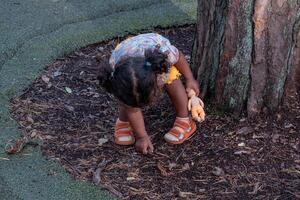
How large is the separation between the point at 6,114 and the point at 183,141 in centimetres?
122

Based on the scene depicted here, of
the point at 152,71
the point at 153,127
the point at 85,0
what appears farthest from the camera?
the point at 85,0

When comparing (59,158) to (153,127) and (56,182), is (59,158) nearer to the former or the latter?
(56,182)

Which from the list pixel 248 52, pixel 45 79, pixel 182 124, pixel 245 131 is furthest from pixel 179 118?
pixel 45 79

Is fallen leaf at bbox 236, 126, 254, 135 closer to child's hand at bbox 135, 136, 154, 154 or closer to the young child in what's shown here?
the young child

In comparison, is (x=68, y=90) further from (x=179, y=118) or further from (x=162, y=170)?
(x=162, y=170)

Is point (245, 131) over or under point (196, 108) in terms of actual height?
under

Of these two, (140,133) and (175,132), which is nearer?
(140,133)

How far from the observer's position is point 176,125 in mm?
3600

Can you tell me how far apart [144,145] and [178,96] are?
36 cm

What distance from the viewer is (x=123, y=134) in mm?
3570

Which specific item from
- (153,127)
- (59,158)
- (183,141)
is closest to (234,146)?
(183,141)

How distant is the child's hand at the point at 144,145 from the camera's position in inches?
135

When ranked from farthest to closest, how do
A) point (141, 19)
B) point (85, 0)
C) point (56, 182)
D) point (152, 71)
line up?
point (85, 0), point (141, 19), point (56, 182), point (152, 71)

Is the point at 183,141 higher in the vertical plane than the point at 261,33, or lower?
lower
